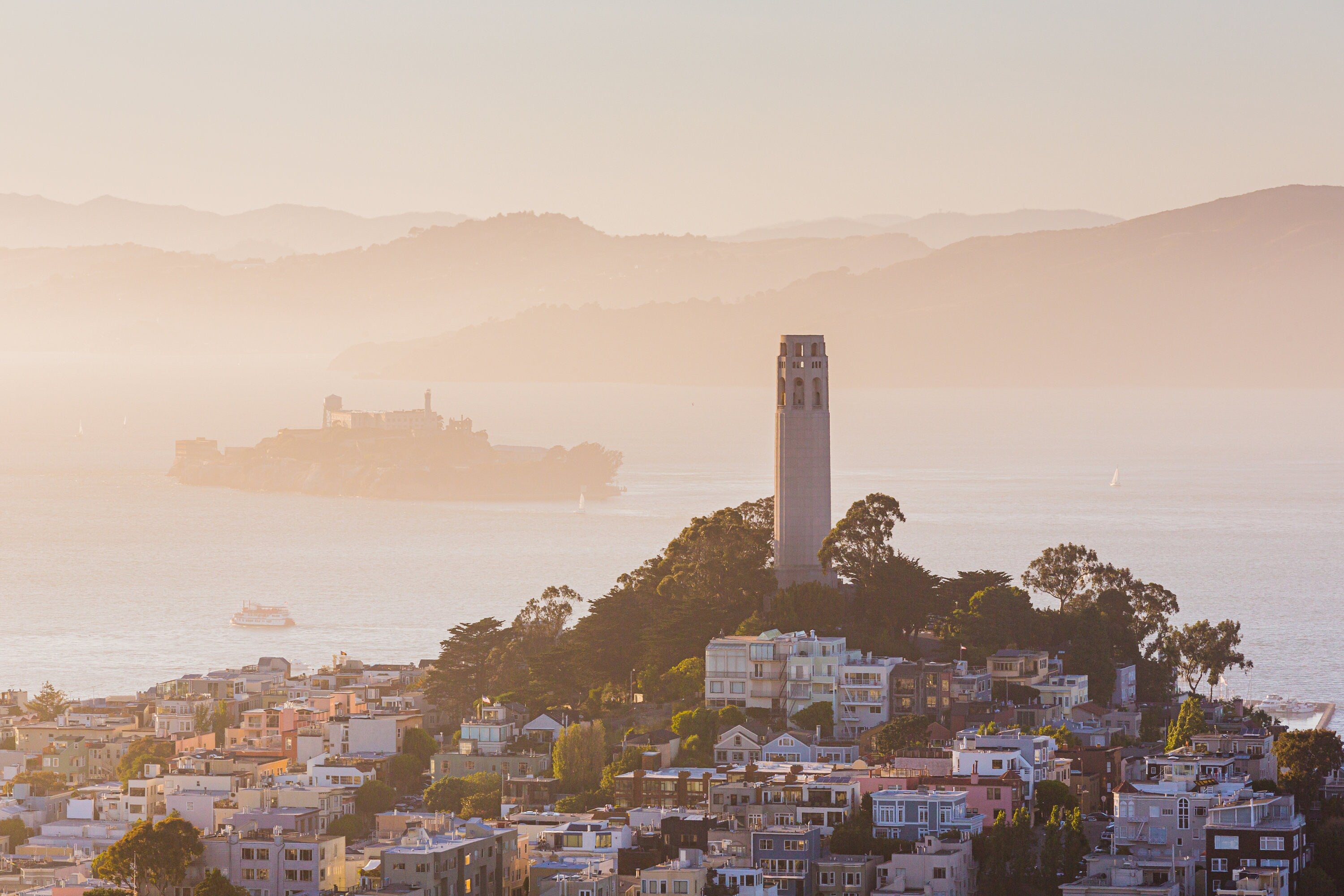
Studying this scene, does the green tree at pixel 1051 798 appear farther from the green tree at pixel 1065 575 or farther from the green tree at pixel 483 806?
the green tree at pixel 1065 575

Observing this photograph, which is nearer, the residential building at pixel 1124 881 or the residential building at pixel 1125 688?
the residential building at pixel 1124 881

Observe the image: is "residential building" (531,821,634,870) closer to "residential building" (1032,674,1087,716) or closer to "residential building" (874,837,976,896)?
"residential building" (874,837,976,896)

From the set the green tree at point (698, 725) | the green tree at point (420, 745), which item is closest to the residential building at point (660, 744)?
the green tree at point (698, 725)

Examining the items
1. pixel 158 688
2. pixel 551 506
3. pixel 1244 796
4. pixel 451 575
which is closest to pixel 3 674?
pixel 158 688

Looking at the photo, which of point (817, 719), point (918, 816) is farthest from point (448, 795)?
point (918, 816)

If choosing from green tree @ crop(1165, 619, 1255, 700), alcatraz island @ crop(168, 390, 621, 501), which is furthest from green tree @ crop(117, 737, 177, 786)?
alcatraz island @ crop(168, 390, 621, 501)

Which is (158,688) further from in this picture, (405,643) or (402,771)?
(405,643)
